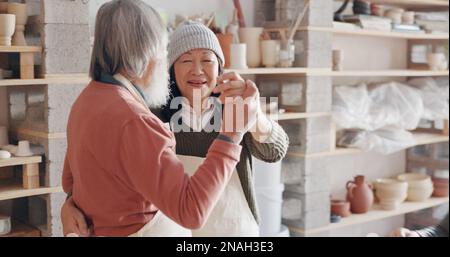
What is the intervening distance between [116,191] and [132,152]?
0.10 m

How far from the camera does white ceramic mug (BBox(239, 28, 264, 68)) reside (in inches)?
83.6

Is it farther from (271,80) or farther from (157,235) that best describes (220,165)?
(271,80)

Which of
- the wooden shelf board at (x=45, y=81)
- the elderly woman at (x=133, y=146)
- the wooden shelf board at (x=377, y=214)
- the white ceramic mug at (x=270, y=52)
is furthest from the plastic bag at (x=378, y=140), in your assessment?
the elderly woman at (x=133, y=146)

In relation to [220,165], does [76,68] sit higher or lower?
higher

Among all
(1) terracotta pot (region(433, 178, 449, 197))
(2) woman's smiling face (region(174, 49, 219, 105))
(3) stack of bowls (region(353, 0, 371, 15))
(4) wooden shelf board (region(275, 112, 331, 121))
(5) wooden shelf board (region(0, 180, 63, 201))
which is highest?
(3) stack of bowls (region(353, 0, 371, 15))

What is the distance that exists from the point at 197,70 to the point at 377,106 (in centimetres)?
151

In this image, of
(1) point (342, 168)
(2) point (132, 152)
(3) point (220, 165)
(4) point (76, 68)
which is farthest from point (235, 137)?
(1) point (342, 168)

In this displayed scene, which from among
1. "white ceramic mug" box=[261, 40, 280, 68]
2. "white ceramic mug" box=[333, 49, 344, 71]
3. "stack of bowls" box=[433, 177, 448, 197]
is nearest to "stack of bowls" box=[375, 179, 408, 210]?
"stack of bowls" box=[433, 177, 448, 197]

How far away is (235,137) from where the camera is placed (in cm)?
93

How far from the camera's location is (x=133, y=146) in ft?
2.95

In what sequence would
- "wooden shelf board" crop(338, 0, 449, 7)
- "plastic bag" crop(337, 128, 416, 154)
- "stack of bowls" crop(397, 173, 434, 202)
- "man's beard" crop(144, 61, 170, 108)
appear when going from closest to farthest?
1. "man's beard" crop(144, 61, 170, 108)
2. "plastic bag" crop(337, 128, 416, 154)
3. "wooden shelf board" crop(338, 0, 449, 7)
4. "stack of bowls" crop(397, 173, 434, 202)

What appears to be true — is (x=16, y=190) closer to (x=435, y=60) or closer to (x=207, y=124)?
(x=207, y=124)

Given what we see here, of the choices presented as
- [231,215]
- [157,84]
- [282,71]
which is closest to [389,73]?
[282,71]

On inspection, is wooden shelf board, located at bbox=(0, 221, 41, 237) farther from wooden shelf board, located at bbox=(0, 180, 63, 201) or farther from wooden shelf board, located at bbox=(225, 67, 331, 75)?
wooden shelf board, located at bbox=(225, 67, 331, 75)
